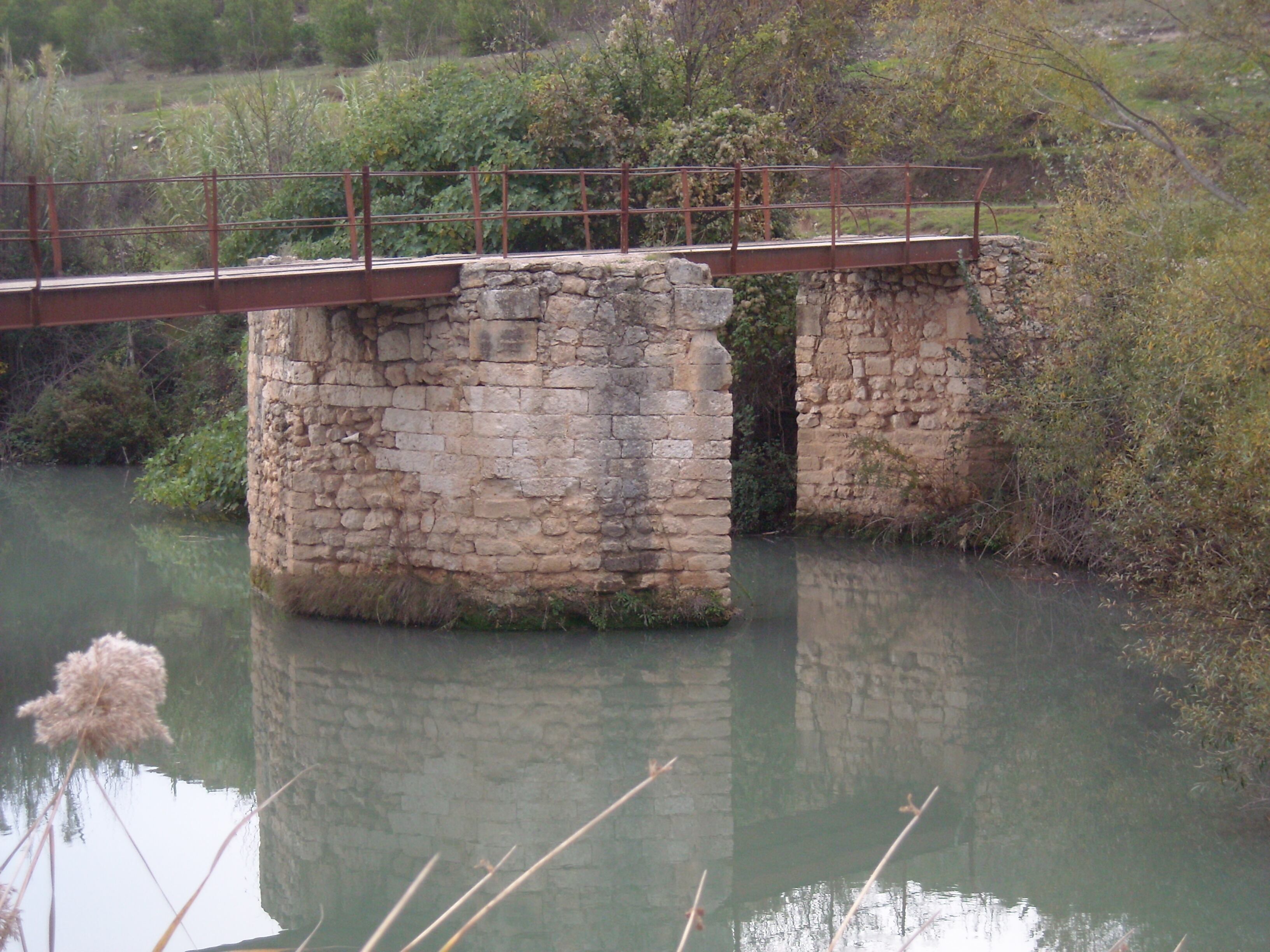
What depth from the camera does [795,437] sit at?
1538 centimetres

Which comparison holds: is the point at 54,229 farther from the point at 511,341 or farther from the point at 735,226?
the point at 735,226

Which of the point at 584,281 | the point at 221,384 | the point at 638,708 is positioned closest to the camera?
the point at 638,708

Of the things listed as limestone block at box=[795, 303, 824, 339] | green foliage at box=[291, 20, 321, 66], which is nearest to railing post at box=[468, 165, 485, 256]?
limestone block at box=[795, 303, 824, 339]

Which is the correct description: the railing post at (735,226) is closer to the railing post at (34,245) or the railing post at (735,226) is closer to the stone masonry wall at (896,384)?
the stone masonry wall at (896,384)

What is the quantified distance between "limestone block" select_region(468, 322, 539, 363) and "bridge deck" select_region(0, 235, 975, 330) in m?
0.42

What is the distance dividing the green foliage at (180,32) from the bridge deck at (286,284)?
2670 cm

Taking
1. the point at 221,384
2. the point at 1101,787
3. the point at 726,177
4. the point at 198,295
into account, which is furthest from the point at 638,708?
the point at 221,384

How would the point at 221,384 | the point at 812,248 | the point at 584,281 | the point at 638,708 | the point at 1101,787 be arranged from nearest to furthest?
the point at 1101,787, the point at 638,708, the point at 584,281, the point at 812,248, the point at 221,384

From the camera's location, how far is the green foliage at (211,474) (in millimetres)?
15352

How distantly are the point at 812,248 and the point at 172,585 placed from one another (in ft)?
20.3

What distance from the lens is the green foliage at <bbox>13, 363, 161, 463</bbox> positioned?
20047mm

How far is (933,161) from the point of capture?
68.8 ft

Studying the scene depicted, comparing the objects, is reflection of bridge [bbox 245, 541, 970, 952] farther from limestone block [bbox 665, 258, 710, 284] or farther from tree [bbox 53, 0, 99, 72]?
tree [bbox 53, 0, 99, 72]

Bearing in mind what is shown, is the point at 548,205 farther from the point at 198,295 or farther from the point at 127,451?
the point at 127,451
